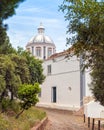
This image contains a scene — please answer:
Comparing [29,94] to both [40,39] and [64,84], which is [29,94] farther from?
[40,39]

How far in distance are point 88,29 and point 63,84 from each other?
35972mm

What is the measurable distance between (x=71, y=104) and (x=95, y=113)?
12148 millimetres

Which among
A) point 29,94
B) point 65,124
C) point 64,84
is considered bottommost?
point 65,124

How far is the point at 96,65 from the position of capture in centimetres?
1112

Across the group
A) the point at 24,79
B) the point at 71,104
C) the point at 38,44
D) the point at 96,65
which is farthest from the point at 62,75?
the point at 96,65

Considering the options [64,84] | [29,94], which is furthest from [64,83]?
[29,94]

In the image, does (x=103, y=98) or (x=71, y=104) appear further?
(x=71, y=104)

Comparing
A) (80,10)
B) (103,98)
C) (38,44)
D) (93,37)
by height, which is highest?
(38,44)

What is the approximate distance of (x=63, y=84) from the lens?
4622 cm

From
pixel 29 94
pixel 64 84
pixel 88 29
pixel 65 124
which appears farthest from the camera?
pixel 64 84

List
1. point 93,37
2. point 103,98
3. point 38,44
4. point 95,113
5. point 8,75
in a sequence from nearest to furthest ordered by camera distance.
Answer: point 93,37
point 103,98
point 8,75
point 95,113
point 38,44

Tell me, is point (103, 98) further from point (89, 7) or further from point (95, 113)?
point (95, 113)

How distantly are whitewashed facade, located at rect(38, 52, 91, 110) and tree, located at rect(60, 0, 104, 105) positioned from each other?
92.9 feet

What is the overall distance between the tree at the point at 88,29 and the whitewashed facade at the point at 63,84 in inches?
1115
